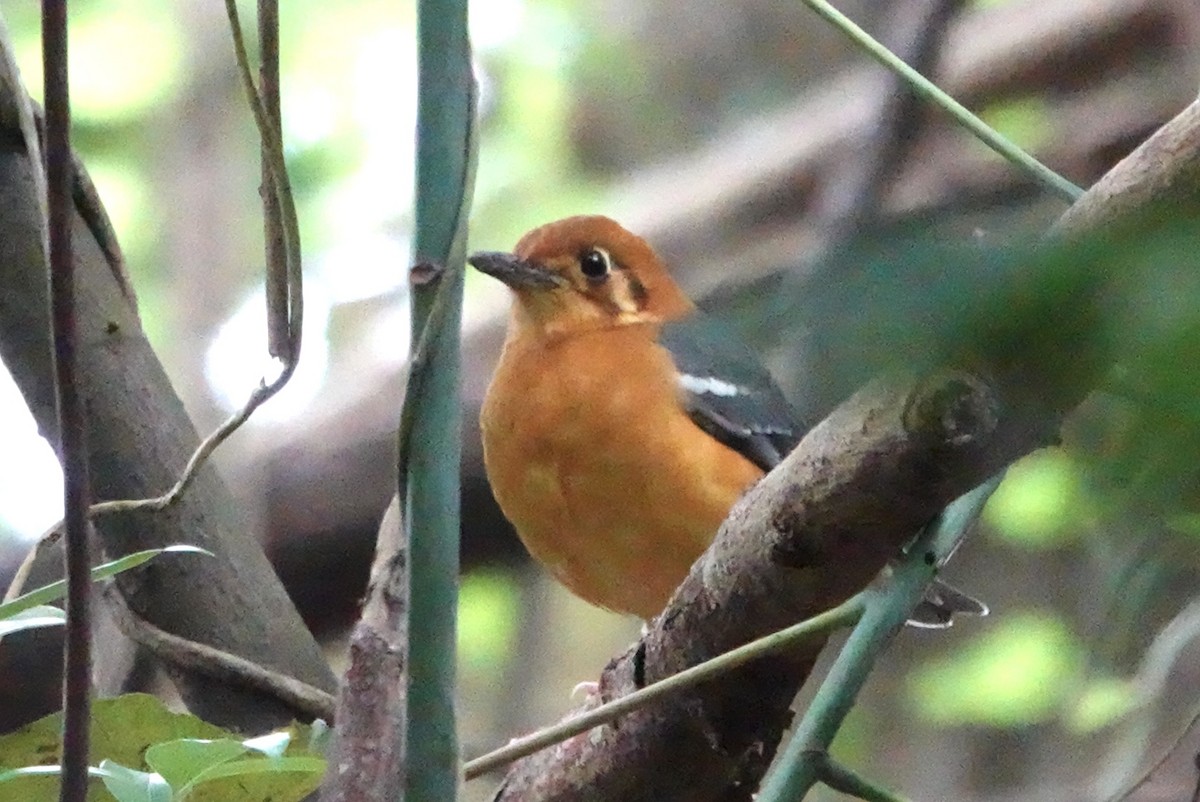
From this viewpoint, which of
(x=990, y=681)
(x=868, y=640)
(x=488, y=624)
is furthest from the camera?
(x=488, y=624)

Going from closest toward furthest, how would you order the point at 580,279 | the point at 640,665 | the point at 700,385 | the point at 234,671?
the point at 640,665 → the point at 234,671 → the point at 700,385 → the point at 580,279

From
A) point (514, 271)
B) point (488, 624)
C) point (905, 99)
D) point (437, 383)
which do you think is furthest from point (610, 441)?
point (488, 624)

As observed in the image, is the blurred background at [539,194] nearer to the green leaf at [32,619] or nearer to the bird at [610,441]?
the bird at [610,441]

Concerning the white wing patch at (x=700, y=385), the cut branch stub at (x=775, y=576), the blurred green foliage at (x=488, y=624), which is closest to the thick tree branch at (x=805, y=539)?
the cut branch stub at (x=775, y=576)

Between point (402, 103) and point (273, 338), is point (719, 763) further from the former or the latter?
point (402, 103)

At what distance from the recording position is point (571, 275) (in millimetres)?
2641

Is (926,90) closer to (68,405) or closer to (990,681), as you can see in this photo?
(68,405)

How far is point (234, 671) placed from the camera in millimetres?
1717

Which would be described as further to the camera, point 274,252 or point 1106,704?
point 1106,704

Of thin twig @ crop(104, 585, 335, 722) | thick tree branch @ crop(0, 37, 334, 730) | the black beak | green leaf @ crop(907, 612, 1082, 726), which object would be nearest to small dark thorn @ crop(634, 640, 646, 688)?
thin twig @ crop(104, 585, 335, 722)

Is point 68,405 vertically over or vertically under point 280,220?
under

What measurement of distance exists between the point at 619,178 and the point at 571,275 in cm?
159

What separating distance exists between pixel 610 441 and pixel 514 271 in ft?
1.67

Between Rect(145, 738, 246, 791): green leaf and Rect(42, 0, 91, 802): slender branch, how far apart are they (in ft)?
0.69
